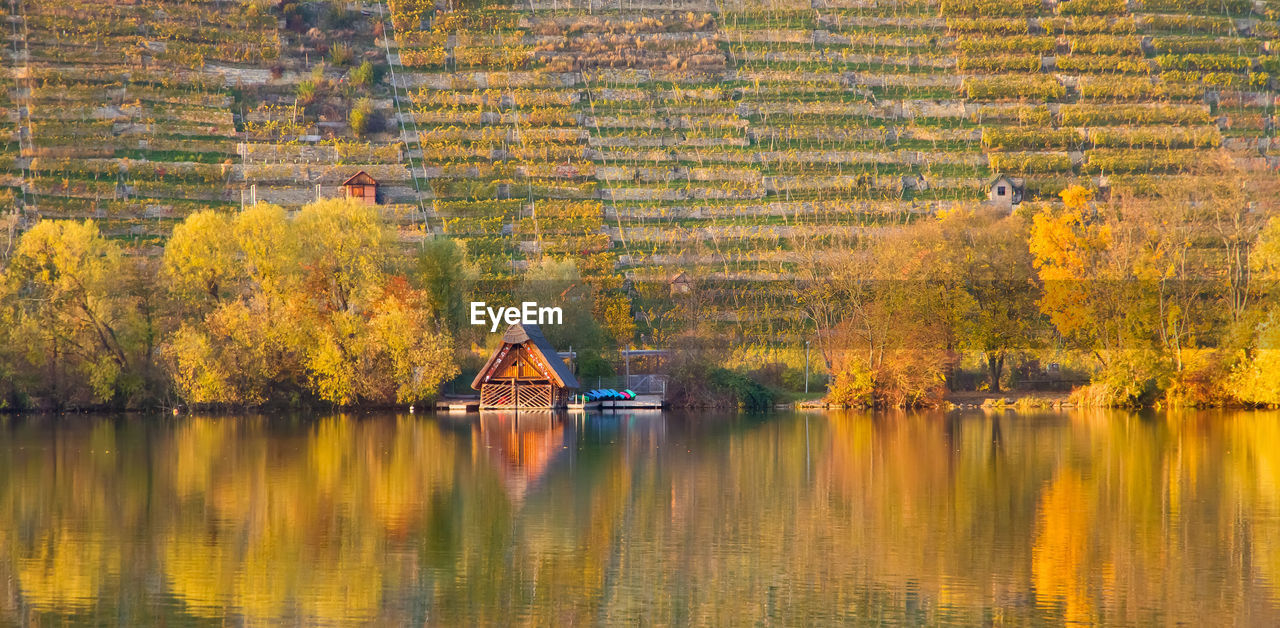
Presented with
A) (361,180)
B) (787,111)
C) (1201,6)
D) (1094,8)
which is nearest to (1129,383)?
(787,111)

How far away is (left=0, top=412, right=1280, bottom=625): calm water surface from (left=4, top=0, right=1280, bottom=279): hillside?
4017 cm

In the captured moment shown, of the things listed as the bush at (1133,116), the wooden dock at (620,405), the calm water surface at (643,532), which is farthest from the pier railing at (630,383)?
the bush at (1133,116)

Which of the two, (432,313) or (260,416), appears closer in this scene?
(260,416)

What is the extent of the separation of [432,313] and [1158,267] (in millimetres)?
30483

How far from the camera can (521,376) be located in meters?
59.2

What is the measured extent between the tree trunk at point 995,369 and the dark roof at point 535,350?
1868 centimetres

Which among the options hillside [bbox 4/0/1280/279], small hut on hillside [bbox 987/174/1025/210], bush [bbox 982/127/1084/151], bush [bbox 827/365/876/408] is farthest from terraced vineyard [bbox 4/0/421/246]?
bush [bbox 982/127/1084/151]

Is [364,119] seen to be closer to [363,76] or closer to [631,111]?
[363,76]

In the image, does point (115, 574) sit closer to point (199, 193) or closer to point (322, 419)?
point (322, 419)

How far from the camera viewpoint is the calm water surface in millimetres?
16859

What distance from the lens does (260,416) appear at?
5341 centimetres

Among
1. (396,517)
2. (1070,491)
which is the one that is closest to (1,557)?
(396,517)

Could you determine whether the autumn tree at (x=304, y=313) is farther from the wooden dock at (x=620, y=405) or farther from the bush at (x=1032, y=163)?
the bush at (x=1032, y=163)

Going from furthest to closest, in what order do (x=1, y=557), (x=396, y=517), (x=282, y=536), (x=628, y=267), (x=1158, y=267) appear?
(x=628, y=267) < (x=1158, y=267) < (x=396, y=517) < (x=282, y=536) < (x=1, y=557)
